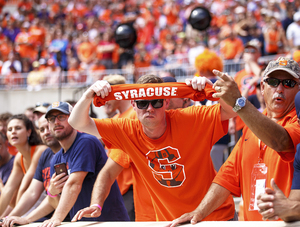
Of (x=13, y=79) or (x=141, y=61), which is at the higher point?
(x=141, y=61)

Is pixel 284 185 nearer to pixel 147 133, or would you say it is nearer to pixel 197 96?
pixel 197 96

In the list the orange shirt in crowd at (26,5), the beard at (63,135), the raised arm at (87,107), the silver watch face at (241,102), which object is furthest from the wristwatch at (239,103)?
the orange shirt in crowd at (26,5)

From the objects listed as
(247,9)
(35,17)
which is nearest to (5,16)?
(35,17)

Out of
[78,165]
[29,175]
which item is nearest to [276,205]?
[78,165]

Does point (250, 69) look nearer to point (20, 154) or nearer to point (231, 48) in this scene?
point (20, 154)

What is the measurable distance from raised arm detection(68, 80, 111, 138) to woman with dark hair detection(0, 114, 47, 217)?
2248 millimetres

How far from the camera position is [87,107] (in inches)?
138

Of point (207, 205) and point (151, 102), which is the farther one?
point (151, 102)

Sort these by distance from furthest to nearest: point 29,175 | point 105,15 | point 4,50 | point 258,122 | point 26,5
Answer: point 26,5, point 105,15, point 4,50, point 29,175, point 258,122

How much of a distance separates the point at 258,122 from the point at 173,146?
934 millimetres

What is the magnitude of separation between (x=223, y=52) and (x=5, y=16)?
539 inches

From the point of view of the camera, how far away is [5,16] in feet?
67.8

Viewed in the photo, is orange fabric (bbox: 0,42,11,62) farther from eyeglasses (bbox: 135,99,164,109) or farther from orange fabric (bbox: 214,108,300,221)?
orange fabric (bbox: 214,108,300,221)

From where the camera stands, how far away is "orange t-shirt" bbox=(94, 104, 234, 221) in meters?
3.45
